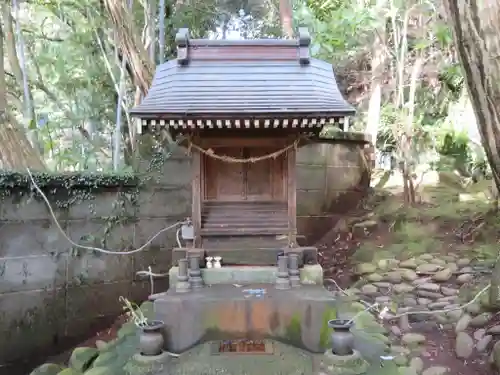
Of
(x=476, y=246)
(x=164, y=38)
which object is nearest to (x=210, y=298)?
(x=476, y=246)

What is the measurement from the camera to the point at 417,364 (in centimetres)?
486

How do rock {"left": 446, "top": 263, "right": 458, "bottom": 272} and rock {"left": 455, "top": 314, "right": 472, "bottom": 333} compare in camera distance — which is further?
rock {"left": 446, "top": 263, "right": 458, "bottom": 272}

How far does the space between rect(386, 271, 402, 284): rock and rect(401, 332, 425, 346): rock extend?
152cm

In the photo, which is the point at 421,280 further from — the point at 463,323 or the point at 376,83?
the point at 376,83

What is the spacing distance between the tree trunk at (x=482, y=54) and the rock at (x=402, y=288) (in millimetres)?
2580

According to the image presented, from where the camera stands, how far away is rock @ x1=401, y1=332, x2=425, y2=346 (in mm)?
5388

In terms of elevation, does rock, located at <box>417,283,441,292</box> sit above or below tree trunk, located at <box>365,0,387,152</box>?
below

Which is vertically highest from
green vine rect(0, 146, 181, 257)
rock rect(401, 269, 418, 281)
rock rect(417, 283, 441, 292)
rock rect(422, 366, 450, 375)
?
green vine rect(0, 146, 181, 257)

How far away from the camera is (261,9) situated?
10.6 meters

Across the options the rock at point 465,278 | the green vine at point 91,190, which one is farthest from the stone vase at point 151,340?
the rock at point 465,278

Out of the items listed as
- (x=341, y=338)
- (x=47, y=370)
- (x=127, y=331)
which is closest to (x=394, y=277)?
(x=341, y=338)

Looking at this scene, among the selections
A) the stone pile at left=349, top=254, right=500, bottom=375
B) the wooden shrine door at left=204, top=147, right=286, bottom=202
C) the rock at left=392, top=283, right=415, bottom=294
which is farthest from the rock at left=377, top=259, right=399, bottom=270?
the wooden shrine door at left=204, top=147, right=286, bottom=202

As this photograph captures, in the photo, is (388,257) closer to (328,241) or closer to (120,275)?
(328,241)

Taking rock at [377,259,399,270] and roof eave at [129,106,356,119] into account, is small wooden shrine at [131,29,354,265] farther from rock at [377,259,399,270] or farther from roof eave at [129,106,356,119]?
rock at [377,259,399,270]
